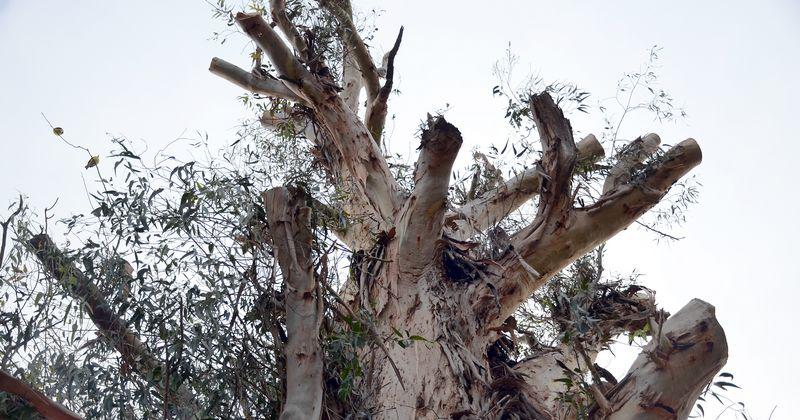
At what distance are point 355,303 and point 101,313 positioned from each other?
132cm

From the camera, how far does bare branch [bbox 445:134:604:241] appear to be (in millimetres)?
4660

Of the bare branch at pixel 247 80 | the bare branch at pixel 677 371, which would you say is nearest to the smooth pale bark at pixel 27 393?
the bare branch at pixel 677 371

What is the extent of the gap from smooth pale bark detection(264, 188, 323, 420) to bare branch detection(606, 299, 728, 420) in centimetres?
107

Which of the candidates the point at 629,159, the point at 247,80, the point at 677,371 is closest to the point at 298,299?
the point at 677,371

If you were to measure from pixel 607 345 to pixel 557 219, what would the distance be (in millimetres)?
1050

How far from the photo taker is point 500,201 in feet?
16.1

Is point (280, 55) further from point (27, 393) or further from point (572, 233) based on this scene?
point (27, 393)

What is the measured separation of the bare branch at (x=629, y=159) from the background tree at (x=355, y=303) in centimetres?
1

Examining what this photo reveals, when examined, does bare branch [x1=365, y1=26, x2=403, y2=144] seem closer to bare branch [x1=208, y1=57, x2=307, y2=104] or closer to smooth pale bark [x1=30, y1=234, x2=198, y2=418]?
bare branch [x1=208, y1=57, x2=307, y2=104]

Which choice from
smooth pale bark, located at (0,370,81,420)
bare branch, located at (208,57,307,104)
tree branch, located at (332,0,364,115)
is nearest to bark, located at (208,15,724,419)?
bare branch, located at (208,57,307,104)

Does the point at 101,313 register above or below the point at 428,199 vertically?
below

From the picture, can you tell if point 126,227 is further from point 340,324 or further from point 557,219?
point 557,219

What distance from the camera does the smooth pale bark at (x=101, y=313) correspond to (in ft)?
9.33

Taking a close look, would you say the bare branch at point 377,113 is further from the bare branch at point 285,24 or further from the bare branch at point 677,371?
the bare branch at point 677,371
